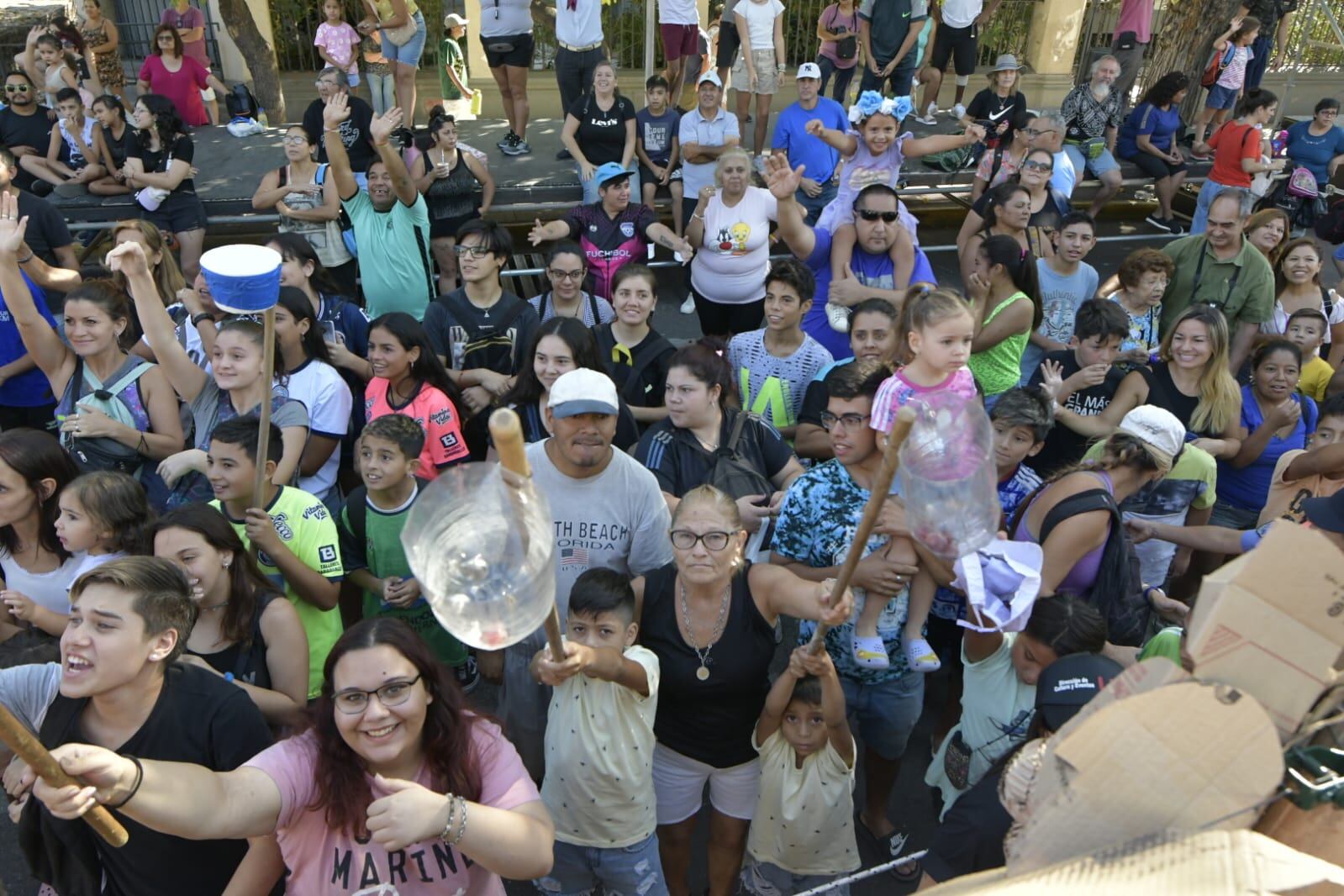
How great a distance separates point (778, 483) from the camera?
393cm

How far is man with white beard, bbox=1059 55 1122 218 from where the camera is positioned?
940cm

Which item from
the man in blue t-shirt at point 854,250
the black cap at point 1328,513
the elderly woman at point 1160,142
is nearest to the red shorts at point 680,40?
the elderly woman at point 1160,142

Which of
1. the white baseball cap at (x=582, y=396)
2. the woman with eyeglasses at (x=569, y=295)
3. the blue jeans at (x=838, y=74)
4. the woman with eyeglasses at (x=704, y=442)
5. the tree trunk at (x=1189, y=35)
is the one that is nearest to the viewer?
the white baseball cap at (x=582, y=396)

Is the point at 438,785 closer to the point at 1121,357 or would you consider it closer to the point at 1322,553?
the point at 1322,553

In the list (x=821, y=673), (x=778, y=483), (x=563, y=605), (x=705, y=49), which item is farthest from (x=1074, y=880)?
(x=705, y=49)

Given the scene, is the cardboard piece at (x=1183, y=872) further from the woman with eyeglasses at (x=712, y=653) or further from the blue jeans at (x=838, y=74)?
the blue jeans at (x=838, y=74)

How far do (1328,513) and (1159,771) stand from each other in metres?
2.39

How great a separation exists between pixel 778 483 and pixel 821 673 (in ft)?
4.68

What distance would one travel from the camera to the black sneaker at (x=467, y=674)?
162 inches

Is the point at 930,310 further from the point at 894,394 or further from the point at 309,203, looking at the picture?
the point at 309,203

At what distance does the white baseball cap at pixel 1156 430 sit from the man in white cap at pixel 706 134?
4722 mm

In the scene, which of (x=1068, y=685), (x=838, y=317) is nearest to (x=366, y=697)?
(x=1068, y=685)

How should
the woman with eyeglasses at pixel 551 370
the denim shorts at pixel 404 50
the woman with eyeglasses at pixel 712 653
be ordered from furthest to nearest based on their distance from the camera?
1. the denim shorts at pixel 404 50
2. the woman with eyeglasses at pixel 551 370
3. the woman with eyeglasses at pixel 712 653

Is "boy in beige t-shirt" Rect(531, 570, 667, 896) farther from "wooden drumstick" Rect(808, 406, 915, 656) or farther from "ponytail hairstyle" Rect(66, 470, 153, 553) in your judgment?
"ponytail hairstyle" Rect(66, 470, 153, 553)
